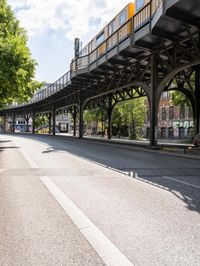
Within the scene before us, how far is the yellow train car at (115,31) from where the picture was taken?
25.3 meters

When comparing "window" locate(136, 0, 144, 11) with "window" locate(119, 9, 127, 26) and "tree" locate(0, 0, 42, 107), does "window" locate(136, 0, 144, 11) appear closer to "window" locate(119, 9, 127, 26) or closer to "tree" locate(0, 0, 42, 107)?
"window" locate(119, 9, 127, 26)

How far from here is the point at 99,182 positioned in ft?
32.1

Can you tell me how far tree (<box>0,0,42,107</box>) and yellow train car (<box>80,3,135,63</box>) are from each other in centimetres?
574

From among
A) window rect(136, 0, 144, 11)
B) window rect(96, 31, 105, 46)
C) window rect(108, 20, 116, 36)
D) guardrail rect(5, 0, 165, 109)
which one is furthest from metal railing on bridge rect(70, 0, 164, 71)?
window rect(96, 31, 105, 46)

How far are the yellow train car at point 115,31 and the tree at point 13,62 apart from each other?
5.74 metres

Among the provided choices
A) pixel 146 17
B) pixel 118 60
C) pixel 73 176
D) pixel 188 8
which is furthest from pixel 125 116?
pixel 73 176

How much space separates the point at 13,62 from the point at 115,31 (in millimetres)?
7416

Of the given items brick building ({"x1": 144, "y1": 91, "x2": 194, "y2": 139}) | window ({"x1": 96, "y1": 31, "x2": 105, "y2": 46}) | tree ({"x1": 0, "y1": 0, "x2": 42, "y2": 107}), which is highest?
window ({"x1": 96, "y1": 31, "x2": 105, "y2": 46})

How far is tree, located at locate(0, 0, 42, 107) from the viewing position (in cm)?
2457

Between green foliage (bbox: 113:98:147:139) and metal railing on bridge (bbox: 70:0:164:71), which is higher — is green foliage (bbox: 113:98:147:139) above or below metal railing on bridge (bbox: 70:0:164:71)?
below

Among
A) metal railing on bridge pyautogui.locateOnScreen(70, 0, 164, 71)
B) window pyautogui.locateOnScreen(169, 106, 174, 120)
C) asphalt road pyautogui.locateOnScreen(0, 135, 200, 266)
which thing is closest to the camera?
asphalt road pyautogui.locateOnScreen(0, 135, 200, 266)

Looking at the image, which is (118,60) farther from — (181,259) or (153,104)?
(181,259)

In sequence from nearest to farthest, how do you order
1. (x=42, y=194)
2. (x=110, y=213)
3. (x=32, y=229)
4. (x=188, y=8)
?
(x=32, y=229) < (x=110, y=213) < (x=42, y=194) < (x=188, y=8)

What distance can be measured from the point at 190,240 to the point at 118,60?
24.6 m
